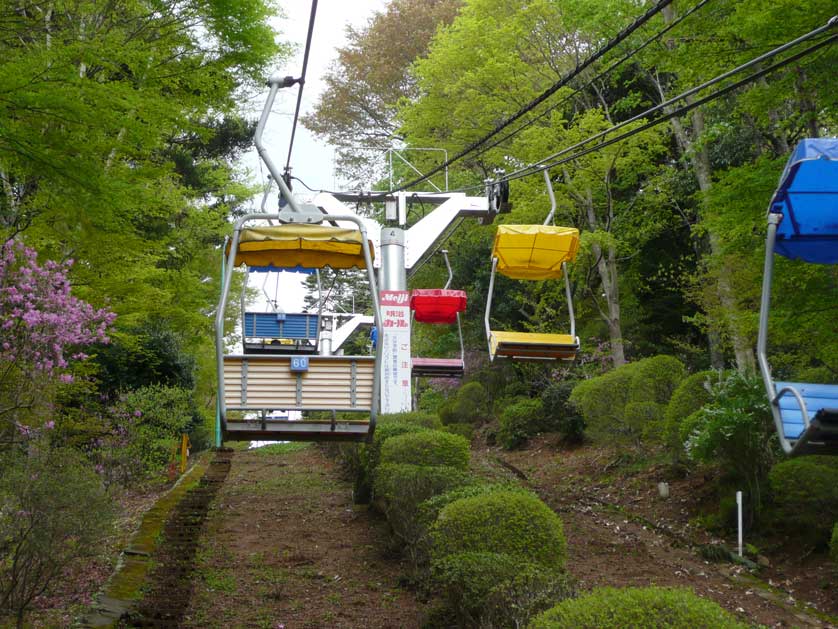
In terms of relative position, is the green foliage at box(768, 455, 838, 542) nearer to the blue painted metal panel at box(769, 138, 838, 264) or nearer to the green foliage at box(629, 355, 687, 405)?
the blue painted metal panel at box(769, 138, 838, 264)

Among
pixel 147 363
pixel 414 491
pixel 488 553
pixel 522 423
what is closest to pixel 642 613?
pixel 488 553

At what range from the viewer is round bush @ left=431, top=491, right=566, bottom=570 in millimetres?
7223

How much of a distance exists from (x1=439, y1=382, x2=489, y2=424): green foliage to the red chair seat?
8.09 metres

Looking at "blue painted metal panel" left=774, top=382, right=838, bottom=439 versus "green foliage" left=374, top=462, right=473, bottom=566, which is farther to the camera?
"green foliage" left=374, top=462, right=473, bottom=566

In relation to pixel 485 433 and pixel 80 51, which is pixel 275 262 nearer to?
pixel 80 51

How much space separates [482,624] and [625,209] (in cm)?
1922

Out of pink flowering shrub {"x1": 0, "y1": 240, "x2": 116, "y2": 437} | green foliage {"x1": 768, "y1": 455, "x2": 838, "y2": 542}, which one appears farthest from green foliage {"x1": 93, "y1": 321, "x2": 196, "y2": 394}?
green foliage {"x1": 768, "y1": 455, "x2": 838, "y2": 542}

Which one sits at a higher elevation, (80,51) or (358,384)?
(80,51)

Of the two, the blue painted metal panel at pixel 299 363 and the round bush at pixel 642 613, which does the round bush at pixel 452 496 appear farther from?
the round bush at pixel 642 613

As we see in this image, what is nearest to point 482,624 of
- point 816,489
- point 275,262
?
point 275,262

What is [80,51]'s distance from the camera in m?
8.06

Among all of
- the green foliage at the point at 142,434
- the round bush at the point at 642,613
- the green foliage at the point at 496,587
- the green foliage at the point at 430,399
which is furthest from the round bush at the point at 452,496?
the green foliage at the point at 430,399

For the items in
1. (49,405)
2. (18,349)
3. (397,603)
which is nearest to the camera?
(397,603)

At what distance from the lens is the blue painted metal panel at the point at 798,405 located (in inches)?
201
